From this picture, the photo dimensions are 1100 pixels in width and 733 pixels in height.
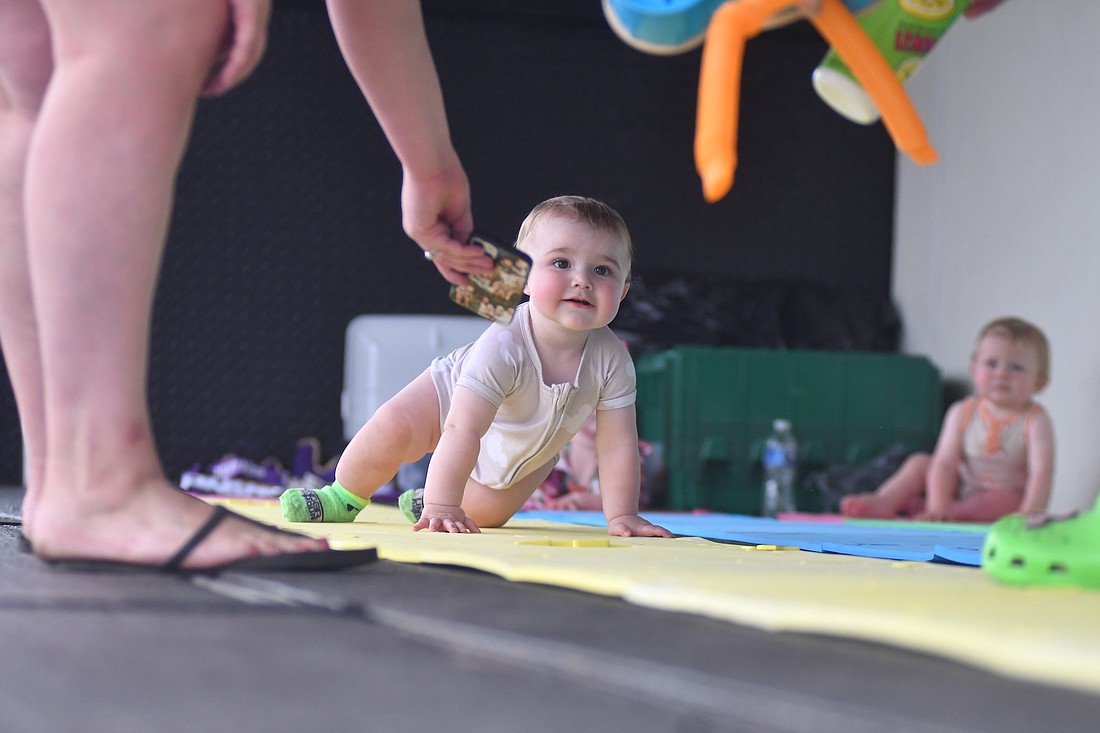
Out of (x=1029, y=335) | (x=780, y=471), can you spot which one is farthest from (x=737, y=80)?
(x=780, y=471)

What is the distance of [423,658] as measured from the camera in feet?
2.07

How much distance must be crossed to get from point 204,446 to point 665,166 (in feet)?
7.48

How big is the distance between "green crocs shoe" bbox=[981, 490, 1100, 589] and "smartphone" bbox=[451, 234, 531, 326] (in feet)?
2.61

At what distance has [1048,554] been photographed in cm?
95

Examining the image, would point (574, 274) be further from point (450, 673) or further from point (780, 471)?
point (780, 471)

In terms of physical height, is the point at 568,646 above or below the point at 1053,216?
below

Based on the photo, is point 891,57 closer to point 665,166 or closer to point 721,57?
point 721,57

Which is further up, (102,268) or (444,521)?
(102,268)

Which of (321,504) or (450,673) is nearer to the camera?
(450,673)

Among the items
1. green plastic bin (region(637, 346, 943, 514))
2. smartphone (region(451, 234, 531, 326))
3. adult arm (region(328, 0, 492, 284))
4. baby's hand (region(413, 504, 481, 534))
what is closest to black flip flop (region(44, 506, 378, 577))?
adult arm (region(328, 0, 492, 284))

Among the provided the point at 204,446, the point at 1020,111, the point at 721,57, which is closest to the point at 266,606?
the point at 721,57

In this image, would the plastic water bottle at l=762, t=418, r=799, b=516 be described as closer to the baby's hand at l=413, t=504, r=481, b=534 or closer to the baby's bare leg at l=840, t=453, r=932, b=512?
the baby's bare leg at l=840, t=453, r=932, b=512

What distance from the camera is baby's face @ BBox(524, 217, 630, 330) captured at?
199 centimetres

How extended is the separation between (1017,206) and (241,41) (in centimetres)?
379
